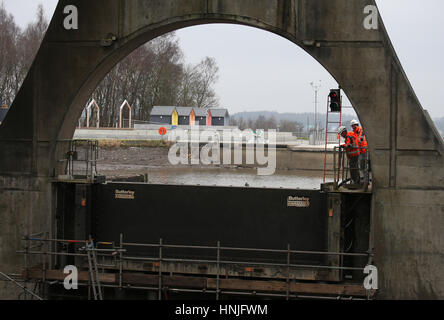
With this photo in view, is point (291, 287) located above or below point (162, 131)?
below

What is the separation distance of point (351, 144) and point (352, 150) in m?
0.15

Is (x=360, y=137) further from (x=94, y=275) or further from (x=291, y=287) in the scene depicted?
(x=94, y=275)

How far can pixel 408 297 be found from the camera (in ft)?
37.4

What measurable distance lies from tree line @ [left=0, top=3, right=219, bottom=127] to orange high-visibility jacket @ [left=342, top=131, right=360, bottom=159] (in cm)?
6397

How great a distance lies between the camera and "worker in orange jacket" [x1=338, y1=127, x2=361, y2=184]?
12531 millimetres

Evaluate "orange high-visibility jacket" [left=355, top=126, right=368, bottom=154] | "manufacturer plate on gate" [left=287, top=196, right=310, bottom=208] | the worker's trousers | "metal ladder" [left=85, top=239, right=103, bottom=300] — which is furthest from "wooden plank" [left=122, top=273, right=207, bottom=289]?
"orange high-visibility jacket" [left=355, top=126, right=368, bottom=154]

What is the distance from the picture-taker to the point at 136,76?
83.9 meters

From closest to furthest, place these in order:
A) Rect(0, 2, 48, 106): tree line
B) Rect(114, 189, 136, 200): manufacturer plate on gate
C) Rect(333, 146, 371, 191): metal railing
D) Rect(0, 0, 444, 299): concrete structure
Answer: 1. Rect(0, 0, 444, 299): concrete structure
2. Rect(333, 146, 371, 191): metal railing
3. Rect(114, 189, 136, 200): manufacturer plate on gate
4. Rect(0, 2, 48, 106): tree line

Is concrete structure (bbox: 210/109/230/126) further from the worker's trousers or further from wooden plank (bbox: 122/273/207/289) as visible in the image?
wooden plank (bbox: 122/273/207/289)

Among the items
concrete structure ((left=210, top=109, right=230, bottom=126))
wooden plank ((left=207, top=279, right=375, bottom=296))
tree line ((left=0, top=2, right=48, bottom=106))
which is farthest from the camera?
concrete structure ((left=210, top=109, right=230, bottom=126))

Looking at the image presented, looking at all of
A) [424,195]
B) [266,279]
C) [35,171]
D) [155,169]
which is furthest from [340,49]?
[155,169]

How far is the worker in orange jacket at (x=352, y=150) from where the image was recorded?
41.1ft

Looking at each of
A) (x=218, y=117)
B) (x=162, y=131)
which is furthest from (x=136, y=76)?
(x=162, y=131)

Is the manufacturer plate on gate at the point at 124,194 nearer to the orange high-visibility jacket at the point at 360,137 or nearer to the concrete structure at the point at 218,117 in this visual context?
the orange high-visibility jacket at the point at 360,137
